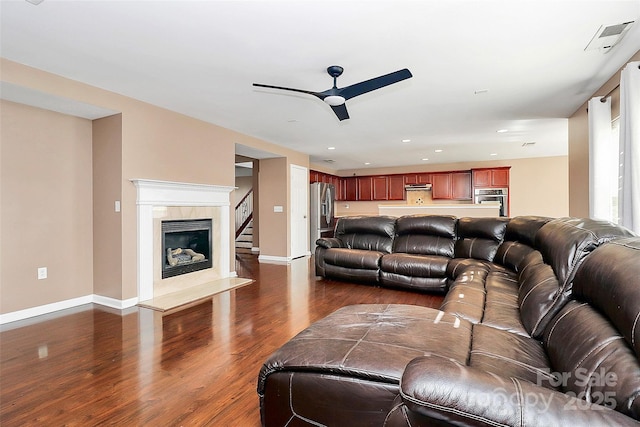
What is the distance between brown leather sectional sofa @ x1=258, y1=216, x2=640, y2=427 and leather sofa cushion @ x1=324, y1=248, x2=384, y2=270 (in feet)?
6.30

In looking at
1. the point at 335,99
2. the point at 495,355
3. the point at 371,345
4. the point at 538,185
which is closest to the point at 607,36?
the point at 335,99

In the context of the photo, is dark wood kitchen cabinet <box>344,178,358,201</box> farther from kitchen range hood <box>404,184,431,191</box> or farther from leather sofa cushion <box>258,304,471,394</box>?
leather sofa cushion <box>258,304,471,394</box>

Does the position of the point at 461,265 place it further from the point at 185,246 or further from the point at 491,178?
the point at 491,178

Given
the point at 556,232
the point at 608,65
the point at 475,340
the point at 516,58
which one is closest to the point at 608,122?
the point at 608,65

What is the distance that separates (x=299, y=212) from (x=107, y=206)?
397 centimetres

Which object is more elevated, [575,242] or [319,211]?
[319,211]

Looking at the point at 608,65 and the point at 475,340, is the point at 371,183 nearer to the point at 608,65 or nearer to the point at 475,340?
the point at 608,65

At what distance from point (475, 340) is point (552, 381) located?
367 millimetres

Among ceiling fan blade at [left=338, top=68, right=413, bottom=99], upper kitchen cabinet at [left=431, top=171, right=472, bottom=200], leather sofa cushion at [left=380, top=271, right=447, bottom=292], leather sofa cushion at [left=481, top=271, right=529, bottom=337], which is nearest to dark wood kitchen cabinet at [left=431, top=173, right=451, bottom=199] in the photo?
upper kitchen cabinet at [left=431, top=171, right=472, bottom=200]

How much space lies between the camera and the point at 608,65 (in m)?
2.92

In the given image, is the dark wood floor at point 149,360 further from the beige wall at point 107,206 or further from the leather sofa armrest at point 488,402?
the leather sofa armrest at point 488,402

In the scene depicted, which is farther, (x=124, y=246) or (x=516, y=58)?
(x=124, y=246)

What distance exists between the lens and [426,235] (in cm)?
461

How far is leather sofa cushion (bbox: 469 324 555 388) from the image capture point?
1181mm
